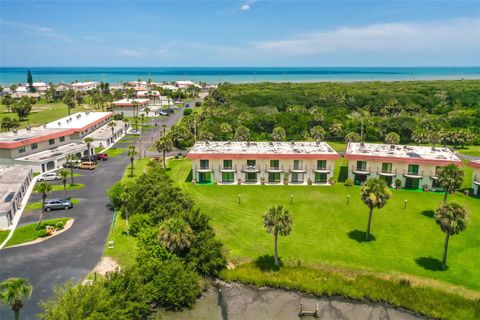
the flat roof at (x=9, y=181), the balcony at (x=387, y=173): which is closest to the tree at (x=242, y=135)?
the balcony at (x=387, y=173)

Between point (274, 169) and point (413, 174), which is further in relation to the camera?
point (274, 169)

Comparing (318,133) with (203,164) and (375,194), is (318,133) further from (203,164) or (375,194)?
(375,194)

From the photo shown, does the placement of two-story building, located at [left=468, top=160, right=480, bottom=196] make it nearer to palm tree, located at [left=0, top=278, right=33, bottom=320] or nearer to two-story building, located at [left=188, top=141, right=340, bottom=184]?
two-story building, located at [left=188, top=141, right=340, bottom=184]

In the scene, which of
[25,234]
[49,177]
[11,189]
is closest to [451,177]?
[25,234]

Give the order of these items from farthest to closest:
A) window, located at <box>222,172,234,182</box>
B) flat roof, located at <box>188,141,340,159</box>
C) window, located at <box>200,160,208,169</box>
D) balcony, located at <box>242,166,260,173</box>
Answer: window, located at <box>222,172,234,182</box>
window, located at <box>200,160,208,169</box>
balcony, located at <box>242,166,260,173</box>
flat roof, located at <box>188,141,340,159</box>


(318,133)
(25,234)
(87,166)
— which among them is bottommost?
(25,234)

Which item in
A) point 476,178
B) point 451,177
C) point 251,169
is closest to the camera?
point 451,177

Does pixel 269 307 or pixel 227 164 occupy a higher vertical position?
pixel 227 164

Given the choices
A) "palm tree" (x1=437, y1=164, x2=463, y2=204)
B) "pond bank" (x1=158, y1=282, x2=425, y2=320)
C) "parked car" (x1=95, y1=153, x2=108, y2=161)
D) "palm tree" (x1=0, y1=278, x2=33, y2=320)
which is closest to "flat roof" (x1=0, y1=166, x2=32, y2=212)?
"parked car" (x1=95, y1=153, x2=108, y2=161)
